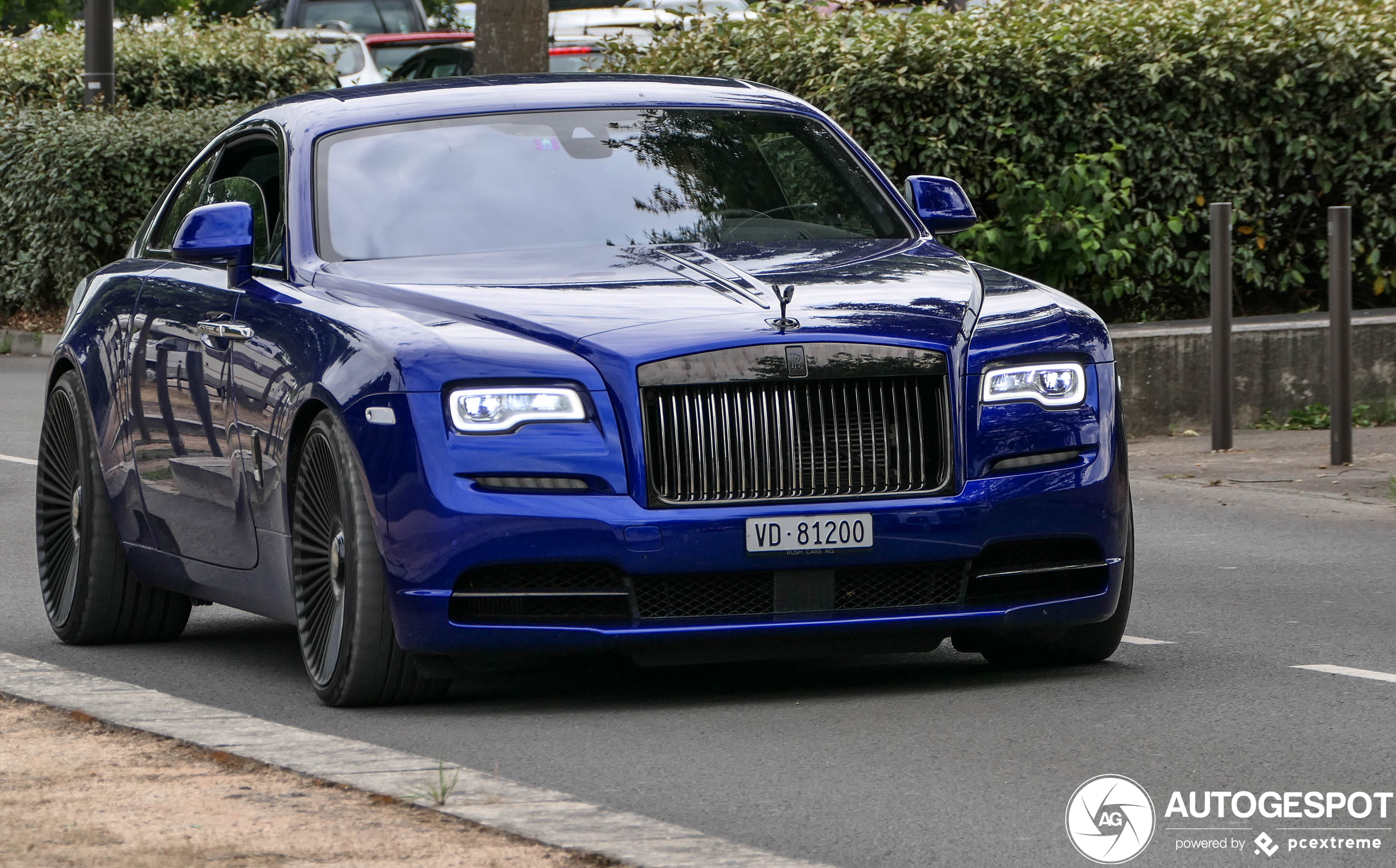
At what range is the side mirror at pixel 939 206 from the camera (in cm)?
771

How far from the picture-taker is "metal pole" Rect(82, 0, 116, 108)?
72.3 feet

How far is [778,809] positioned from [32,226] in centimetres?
1794

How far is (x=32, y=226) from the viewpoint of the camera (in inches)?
858

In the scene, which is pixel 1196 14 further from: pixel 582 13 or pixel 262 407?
pixel 582 13

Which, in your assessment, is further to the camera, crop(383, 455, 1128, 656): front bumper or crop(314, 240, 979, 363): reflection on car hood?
crop(314, 240, 979, 363): reflection on car hood

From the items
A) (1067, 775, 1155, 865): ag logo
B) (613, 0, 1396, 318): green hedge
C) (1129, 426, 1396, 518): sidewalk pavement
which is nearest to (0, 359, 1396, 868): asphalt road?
(1067, 775, 1155, 865): ag logo

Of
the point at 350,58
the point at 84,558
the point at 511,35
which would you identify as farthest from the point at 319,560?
the point at 350,58

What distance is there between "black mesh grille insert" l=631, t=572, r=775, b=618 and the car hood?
21.4 inches

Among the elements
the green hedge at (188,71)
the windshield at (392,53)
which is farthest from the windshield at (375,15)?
the green hedge at (188,71)

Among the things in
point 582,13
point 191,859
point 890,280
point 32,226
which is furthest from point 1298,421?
point 582,13

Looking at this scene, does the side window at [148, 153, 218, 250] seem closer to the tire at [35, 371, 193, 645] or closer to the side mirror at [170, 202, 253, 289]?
the tire at [35, 371, 193, 645]

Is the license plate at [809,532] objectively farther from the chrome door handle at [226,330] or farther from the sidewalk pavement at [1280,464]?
the sidewalk pavement at [1280,464]

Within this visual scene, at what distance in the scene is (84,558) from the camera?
792 centimetres

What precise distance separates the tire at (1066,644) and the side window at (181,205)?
10.0 feet
